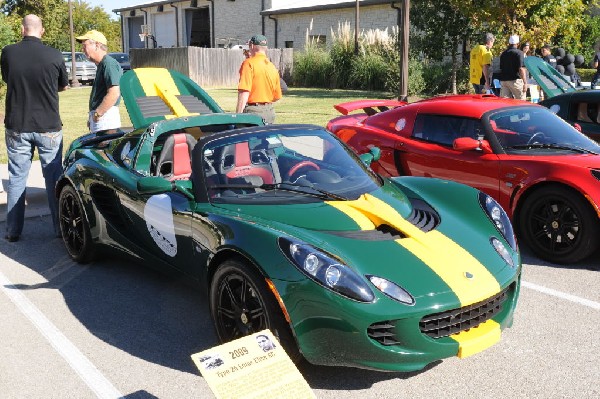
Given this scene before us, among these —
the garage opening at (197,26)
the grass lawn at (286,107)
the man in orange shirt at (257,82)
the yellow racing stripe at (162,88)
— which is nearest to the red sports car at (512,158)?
the man in orange shirt at (257,82)

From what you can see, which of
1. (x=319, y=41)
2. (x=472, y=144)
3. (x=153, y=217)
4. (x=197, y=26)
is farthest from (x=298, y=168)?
(x=197, y=26)

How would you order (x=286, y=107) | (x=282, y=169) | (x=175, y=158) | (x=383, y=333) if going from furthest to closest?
1. (x=286, y=107)
2. (x=175, y=158)
3. (x=282, y=169)
4. (x=383, y=333)

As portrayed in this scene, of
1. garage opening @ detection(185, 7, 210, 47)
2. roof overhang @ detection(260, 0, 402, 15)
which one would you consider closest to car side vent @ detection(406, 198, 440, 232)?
roof overhang @ detection(260, 0, 402, 15)

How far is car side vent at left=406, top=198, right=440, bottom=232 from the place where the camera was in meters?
3.82

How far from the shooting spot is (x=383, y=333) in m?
3.12

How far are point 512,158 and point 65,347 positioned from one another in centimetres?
377

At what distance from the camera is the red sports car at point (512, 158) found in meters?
5.19

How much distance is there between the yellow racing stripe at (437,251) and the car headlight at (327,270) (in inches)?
Answer: 17.4

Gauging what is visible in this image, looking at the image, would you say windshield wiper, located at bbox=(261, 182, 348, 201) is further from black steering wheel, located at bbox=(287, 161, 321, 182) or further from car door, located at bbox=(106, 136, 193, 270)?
car door, located at bbox=(106, 136, 193, 270)

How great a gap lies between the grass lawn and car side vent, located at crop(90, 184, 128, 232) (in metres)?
5.67

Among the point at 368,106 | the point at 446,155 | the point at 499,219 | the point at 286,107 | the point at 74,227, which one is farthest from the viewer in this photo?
the point at 286,107

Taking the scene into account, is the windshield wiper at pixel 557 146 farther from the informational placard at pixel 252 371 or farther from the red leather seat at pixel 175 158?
the informational placard at pixel 252 371

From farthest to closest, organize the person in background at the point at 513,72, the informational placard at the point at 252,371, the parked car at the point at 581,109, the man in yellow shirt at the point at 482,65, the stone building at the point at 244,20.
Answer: the stone building at the point at 244,20 < the man in yellow shirt at the point at 482,65 < the person in background at the point at 513,72 < the parked car at the point at 581,109 < the informational placard at the point at 252,371

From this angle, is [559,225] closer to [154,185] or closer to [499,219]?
[499,219]
